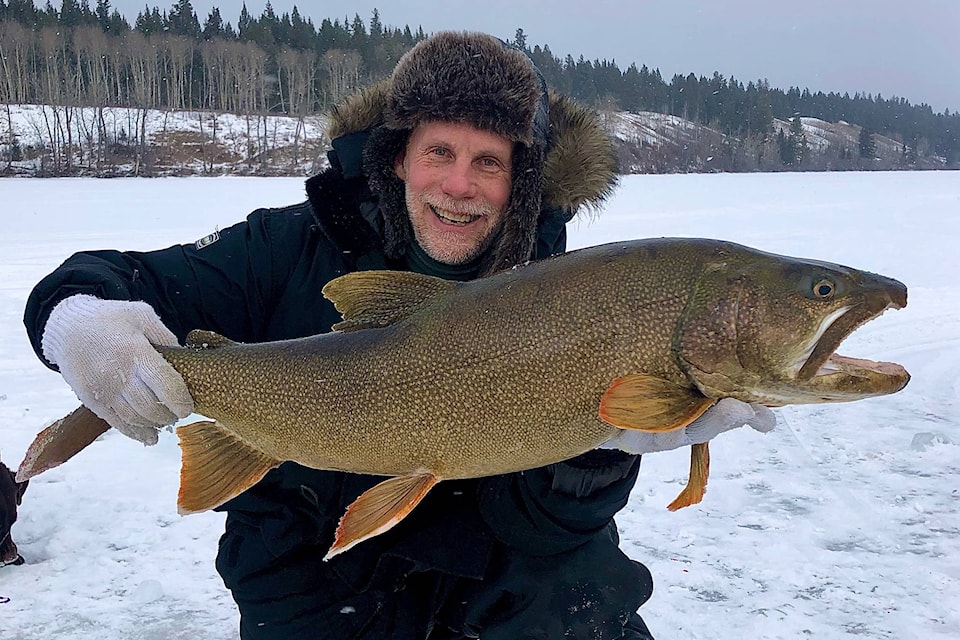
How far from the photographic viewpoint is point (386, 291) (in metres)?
2.32

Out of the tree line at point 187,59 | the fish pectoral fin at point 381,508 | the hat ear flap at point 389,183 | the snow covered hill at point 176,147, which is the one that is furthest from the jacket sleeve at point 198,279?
the tree line at point 187,59

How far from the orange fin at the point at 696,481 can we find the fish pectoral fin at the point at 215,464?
1.20m

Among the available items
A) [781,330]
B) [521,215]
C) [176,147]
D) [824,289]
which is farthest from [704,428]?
[176,147]

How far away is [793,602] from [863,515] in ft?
3.26

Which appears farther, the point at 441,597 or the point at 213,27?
the point at 213,27

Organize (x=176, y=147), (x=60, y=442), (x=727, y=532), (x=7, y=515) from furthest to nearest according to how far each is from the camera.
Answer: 1. (x=176, y=147)
2. (x=727, y=532)
3. (x=7, y=515)
4. (x=60, y=442)

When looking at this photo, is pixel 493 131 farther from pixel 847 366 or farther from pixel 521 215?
pixel 847 366

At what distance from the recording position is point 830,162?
83062 millimetres

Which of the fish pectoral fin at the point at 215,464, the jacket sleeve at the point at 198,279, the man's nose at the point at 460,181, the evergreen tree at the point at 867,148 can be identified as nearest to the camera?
the fish pectoral fin at the point at 215,464

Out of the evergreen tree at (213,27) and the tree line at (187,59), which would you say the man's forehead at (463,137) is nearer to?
the tree line at (187,59)

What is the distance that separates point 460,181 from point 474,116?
28 cm

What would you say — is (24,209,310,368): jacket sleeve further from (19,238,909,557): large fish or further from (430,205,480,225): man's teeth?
(430,205,480,225): man's teeth

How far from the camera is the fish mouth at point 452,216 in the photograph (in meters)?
3.07

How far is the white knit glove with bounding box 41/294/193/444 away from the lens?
2256 millimetres
